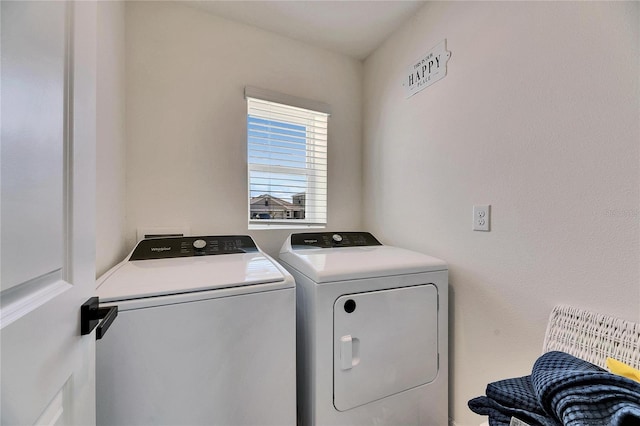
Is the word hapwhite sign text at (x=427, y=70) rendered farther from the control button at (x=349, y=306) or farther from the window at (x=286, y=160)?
the control button at (x=349, y=306)

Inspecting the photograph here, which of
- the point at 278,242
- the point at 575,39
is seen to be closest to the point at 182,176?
the point at 278,242

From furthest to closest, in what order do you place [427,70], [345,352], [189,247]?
1. [427,70]
2. [189,247]
3. [345,352]

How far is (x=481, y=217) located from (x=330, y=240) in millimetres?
908

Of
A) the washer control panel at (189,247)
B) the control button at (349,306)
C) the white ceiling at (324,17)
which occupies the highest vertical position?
the white ceiling at (324,17)

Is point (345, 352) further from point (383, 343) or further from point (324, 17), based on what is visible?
point (324, 17)

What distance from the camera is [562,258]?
0.97 metres

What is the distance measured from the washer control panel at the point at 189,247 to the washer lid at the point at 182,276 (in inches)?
1.7

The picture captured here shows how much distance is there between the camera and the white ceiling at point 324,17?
62.7 inches

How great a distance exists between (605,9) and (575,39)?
3.7 inches

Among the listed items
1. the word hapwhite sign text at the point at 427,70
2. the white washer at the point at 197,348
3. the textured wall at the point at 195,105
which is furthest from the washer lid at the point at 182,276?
the word hapwhite sign text at the point at 427,70

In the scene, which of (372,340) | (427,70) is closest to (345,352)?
(372,340)

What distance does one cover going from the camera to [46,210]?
1.46 feet

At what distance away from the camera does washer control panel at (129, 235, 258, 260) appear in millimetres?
1344

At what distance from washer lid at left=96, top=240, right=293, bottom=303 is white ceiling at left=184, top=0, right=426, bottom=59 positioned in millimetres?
1602
